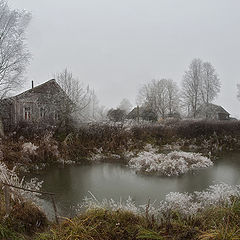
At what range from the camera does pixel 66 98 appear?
14.9 m

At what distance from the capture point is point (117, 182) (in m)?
7.12

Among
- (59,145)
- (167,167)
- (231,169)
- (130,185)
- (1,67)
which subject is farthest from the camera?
(1,67)

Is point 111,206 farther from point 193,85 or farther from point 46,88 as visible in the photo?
point 193,85

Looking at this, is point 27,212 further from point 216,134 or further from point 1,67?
point 216,134

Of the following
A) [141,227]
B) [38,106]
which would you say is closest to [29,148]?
[141,227]

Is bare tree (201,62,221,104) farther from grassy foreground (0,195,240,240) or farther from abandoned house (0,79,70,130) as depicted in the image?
grassy foreground (0,195,240,240)

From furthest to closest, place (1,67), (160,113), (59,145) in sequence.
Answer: (160,113), (1,67), (59,145)

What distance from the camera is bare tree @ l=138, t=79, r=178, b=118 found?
35.7 metres

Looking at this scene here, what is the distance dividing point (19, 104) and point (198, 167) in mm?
16596

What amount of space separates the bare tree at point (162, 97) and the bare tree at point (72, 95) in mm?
20300

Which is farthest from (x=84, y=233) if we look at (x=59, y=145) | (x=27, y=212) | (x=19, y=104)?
(x=19, y=104)

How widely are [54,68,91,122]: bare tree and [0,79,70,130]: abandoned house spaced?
0.15 meters

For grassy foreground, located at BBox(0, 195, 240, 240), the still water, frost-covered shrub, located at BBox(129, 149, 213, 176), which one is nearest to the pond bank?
the still water

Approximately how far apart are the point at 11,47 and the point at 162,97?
27.6m
